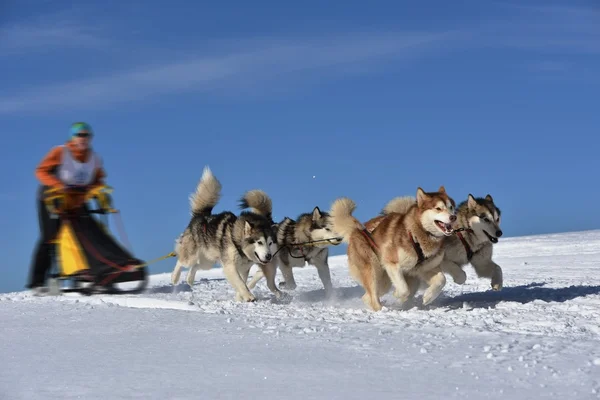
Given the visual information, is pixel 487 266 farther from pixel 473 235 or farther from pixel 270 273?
pixel 270 273

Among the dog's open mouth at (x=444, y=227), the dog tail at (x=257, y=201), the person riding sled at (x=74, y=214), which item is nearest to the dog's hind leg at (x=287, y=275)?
the dog tail at (x=257, y=201)

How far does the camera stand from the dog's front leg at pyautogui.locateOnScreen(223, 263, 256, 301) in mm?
7879

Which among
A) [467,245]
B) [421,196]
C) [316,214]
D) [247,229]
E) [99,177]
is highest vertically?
[99,177]

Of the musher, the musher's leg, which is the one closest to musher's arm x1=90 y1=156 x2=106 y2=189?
the musher

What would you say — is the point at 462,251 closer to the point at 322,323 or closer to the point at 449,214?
the point at 449,214

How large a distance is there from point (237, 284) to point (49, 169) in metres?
2.74

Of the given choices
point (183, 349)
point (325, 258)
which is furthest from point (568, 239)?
point (183, 349)

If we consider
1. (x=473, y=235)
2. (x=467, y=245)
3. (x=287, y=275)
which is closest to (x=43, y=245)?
(x=287, y=275)

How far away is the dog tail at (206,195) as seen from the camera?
952 centimetres

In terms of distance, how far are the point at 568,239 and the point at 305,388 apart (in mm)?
13785

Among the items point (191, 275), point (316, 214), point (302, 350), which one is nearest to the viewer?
point (302, 350)

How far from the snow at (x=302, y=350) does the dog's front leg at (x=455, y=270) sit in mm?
299

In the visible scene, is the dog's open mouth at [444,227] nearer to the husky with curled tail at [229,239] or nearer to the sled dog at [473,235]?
the sled dog at [473,235]

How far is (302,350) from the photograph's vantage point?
4.54 meters
